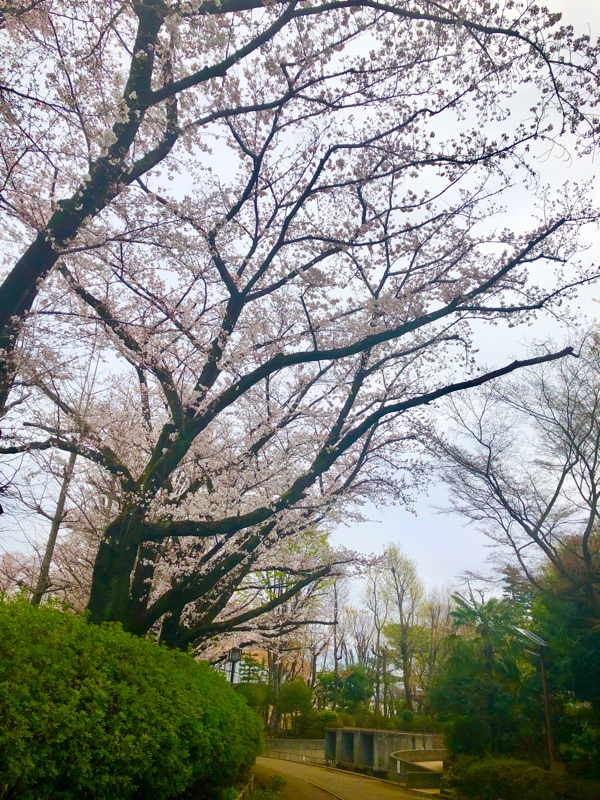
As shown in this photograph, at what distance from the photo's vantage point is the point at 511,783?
11.9m

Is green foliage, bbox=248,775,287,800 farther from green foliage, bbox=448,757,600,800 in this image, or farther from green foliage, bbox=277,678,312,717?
green foliage, bbox=277,678,312,717

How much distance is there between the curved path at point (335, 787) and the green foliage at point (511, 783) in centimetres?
120

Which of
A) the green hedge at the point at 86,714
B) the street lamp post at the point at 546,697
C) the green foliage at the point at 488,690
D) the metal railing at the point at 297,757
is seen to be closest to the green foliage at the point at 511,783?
the street lamp post at the point at 546,697

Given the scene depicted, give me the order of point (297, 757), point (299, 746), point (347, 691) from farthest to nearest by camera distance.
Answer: point (347, 691) → point (299, 746) → point (297, 757)

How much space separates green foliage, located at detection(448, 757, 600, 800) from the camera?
35.9 feet

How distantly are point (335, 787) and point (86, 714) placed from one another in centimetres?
1369

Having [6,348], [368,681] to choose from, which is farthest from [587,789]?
[368,681]

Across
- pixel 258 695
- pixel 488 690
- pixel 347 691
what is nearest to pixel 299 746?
pixel 258 695

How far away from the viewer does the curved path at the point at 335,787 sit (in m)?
12.7

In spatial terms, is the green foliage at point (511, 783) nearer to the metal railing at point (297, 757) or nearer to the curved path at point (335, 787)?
the curved path at point (335, 787)

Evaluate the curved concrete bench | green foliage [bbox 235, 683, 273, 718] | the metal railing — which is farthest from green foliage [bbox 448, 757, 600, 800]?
green foliage [bbox 235, 683, 273, 718]

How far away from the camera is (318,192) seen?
7590mm

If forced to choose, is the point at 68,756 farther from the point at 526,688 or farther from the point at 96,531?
the point at 526,688

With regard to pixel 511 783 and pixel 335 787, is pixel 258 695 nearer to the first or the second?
pixel 335 787
